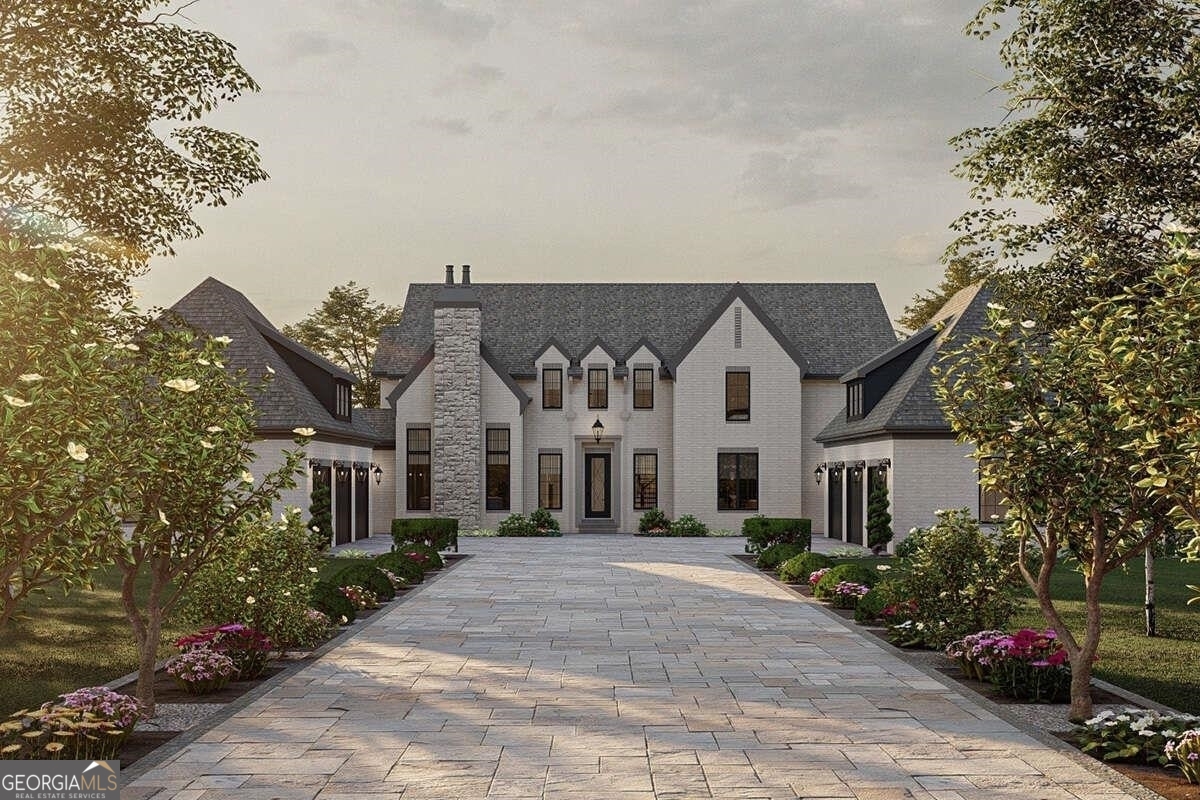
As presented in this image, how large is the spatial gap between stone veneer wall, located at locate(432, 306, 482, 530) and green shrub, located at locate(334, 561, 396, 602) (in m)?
18.5

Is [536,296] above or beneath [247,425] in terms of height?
above

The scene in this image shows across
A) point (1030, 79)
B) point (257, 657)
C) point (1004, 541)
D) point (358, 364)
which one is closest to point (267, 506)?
point (257, 657)

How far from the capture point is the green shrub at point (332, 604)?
14.3 m

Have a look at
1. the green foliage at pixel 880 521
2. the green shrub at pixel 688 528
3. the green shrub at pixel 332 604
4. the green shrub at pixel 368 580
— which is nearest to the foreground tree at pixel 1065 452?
the green shrub at pixel 332 604

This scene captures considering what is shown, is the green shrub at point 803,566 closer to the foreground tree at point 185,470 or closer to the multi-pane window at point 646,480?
the foreground tree at point 185,470

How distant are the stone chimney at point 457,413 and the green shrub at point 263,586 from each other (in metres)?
24.5

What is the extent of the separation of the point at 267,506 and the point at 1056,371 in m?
6.62

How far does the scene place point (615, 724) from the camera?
905cm

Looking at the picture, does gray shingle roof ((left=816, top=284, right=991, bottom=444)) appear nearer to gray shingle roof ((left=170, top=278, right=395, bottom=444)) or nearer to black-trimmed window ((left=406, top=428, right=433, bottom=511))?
black-trimmed window ((left=406, top=428, right=433, bottom=511))

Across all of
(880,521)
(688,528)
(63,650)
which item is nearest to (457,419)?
(688,528)

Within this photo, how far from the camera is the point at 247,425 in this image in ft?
30.8

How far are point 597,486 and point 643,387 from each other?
3853mm

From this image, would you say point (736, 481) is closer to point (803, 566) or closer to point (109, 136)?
point (803, 566)

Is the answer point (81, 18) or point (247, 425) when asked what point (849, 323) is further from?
point (247, 425)
